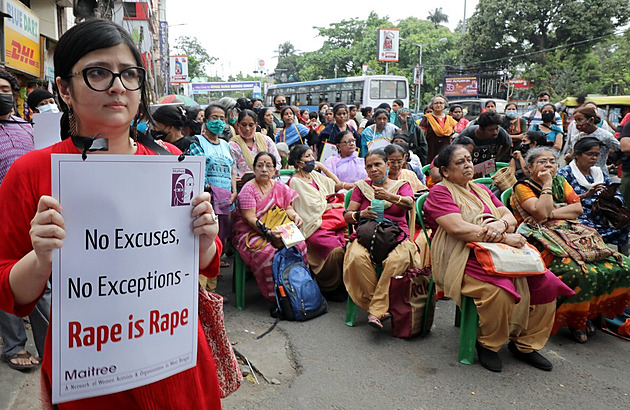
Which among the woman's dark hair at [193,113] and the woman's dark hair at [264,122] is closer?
the woman's dark hair at [193,113]

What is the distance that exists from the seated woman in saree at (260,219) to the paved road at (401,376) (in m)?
0.55

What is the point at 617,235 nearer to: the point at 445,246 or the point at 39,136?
the point at 445,246

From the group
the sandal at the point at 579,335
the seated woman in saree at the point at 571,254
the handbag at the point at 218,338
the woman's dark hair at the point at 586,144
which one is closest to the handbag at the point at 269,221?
the seated woman in saree at the point at 571,254

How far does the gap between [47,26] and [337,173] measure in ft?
29.4

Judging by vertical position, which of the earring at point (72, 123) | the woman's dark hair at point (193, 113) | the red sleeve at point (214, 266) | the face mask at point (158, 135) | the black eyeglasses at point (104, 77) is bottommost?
the red sleeve at point (214, 266)

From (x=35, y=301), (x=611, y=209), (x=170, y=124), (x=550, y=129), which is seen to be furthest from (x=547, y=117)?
(x=35, y=301)

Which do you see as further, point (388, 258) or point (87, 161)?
point (388, 258)

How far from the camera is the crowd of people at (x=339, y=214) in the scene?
120cm

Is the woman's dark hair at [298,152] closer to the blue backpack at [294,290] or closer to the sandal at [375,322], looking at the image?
the blue backpack at [294,290]

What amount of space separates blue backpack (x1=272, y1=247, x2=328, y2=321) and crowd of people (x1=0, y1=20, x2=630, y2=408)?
13 cm

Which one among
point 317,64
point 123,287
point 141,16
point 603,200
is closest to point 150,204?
point 123,287

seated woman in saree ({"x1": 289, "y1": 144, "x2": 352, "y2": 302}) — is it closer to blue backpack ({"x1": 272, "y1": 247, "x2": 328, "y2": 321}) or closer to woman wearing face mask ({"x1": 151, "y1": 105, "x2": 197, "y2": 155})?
blue backpack ({"x1": 272, "y1": 247, "x2": 328, "y2": 321})

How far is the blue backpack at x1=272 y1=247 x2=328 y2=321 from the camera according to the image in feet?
14.2

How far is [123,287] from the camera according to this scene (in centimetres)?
115
